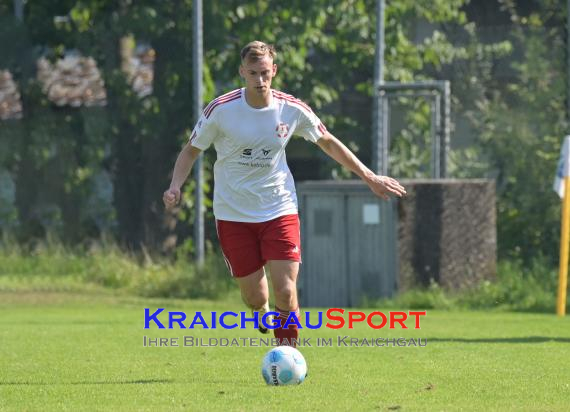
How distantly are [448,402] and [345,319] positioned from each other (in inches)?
272

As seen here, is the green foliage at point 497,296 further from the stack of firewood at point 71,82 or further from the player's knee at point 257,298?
the player's knee at point 257,298

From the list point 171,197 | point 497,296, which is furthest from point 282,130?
point 497,296

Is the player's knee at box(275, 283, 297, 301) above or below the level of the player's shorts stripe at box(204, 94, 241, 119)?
below

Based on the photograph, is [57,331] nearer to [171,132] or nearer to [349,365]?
[349,365]

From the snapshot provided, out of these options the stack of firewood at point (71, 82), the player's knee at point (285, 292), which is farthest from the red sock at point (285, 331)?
the stack of firewood at point (71, 82)

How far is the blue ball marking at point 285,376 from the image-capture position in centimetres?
802

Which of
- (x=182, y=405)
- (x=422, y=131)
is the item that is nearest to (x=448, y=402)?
(x=182, y=405)

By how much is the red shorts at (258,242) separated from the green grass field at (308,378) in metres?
0.72

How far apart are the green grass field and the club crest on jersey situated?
156cm

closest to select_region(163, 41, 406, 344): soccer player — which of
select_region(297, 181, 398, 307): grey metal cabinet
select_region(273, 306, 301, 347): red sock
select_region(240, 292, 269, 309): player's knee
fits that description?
select_region(273, 306, 301, 347): red sock

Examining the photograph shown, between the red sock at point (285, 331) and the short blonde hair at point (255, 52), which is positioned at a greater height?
the short blonde hair at point (255, 52)

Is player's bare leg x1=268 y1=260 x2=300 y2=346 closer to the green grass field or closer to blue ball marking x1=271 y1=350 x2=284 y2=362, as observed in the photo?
the green grass field

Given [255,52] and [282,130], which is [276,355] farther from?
[255,52]

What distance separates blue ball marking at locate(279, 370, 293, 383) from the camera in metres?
8.02
